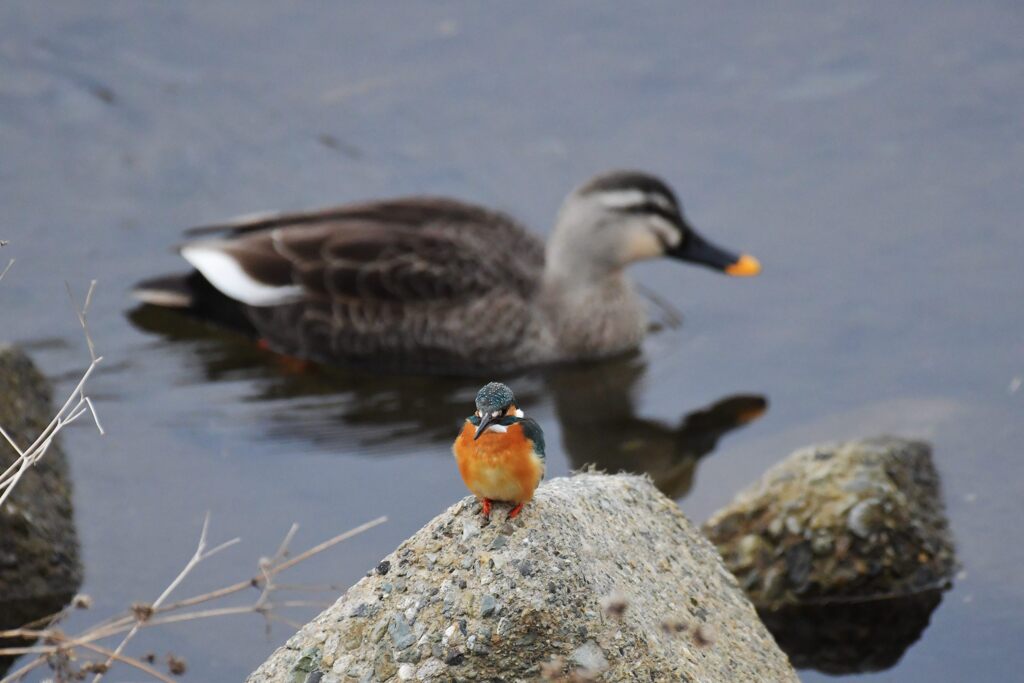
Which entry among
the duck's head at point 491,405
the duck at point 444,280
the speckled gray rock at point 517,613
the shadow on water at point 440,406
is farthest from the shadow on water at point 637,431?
the duck's head at point 491,405

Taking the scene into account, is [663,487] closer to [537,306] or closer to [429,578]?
[537,306]

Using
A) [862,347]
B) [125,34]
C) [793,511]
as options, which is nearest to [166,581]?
[793,511]

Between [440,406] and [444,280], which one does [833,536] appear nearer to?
[440,406]

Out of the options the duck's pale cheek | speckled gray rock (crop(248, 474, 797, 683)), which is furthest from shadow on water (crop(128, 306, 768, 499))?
speckled gray rock (crop(248, 474, 797, 683))

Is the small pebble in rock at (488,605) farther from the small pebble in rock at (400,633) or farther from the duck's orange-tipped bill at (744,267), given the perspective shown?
the duck's orange-tipped bill at (744,267)

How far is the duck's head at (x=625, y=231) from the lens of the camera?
9.41 meters

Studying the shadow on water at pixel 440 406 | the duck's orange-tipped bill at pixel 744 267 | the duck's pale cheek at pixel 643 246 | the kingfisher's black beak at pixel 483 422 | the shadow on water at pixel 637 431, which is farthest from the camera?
the duck's pale cheek at pixel 643 246

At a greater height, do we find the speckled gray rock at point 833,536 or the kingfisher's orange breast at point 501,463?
the kingfisher's orange breast at point 501,463

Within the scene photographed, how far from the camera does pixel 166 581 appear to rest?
678 centimetres

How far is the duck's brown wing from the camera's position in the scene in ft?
30.8

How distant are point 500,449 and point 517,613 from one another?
470 mm

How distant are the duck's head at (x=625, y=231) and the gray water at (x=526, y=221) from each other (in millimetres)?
374

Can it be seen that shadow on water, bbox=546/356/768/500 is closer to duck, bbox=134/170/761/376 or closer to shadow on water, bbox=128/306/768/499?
shadow on water, bbox=128/306/768/499

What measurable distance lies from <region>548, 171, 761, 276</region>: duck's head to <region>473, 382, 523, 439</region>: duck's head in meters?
5.61
